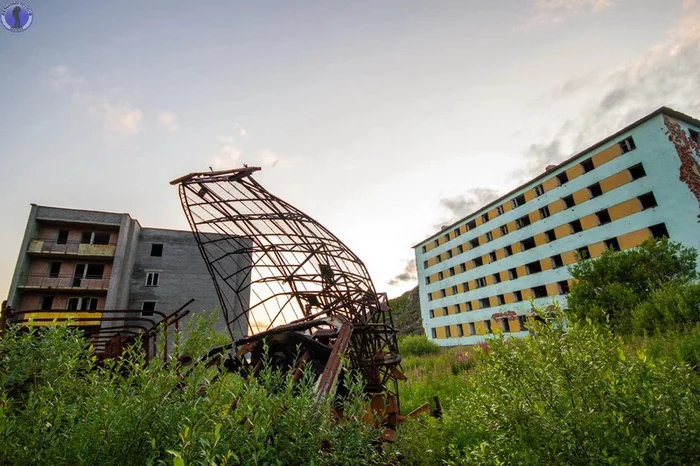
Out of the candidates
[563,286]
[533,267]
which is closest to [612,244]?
[563,286]

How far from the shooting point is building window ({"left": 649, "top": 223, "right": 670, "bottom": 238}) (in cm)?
2243

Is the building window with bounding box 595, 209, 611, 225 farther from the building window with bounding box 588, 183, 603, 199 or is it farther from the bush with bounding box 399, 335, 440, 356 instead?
the bush with bounding box 399, 335, 440, 356

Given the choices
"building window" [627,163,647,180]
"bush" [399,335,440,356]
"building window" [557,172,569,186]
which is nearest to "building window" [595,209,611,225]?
"building window" [627,163,647,180]

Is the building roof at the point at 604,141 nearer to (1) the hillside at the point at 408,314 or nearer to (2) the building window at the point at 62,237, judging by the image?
(1) the hillside at the point at 408,314

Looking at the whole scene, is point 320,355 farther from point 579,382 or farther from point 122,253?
point 122,253

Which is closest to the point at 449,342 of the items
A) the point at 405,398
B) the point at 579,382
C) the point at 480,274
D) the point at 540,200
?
the point at 480,274

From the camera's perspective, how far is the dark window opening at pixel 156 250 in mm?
29141

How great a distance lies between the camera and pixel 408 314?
277 feet

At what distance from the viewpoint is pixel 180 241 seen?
29.8 m

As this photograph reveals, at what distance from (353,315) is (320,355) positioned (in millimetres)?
1881

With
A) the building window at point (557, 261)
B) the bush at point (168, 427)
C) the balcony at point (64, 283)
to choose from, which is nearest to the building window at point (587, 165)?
Result: the building window at point (557, 261)

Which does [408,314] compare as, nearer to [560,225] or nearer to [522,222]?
[522,222]

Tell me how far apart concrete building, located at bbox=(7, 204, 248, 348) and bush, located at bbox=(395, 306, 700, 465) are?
2524cm

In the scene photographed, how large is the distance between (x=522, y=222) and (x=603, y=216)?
26.3 feet
